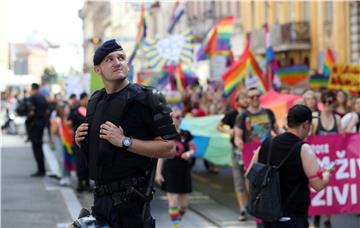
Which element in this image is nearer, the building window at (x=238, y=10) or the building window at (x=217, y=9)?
the building window at (x=238, y=10)

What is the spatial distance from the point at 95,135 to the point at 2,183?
426 inches

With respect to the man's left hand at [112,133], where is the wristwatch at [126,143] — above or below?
below

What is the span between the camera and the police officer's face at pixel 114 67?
450 centimetres

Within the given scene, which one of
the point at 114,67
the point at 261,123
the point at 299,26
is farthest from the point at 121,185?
the point at 299,26

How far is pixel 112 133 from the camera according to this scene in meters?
4.38

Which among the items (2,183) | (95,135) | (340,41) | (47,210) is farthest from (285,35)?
(95,135)

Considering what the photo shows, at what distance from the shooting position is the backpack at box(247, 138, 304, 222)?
5.83m

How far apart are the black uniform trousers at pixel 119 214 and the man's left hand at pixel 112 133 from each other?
0.33 metres

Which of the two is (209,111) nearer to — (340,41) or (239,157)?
(239,157)

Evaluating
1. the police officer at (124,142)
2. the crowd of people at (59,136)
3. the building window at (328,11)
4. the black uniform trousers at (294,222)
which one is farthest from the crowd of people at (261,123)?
the building window at (328,11)

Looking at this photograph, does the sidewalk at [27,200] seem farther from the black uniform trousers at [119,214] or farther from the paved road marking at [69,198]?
the black uniform trousers at [119,214]

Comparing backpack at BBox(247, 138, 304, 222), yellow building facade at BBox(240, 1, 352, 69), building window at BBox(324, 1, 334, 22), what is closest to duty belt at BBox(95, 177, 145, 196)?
backpack at BBox(247, 138, 304, 222)

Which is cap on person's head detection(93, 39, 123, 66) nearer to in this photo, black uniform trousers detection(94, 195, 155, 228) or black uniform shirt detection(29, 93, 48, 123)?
black uniform trousers detection(94, 195, 155, 228)

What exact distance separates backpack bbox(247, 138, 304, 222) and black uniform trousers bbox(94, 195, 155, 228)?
1548 mm
